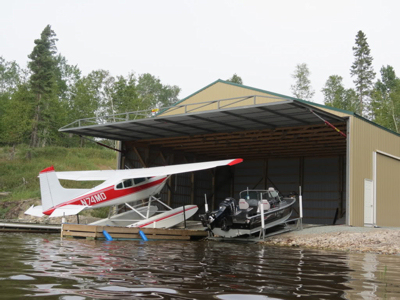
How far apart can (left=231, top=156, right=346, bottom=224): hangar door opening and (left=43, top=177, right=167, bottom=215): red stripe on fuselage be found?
13436 millimetres

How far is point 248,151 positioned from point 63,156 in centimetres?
2242

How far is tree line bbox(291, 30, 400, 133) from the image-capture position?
4941 cm

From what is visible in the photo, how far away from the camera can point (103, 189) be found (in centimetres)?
1586

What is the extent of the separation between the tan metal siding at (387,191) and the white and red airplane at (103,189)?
28.9 ft

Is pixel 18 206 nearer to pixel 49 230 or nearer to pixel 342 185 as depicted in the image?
pixel 49 230

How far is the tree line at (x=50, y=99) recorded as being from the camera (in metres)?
40.6

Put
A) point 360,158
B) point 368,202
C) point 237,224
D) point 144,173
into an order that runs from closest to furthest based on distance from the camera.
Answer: point 237,224 < point 144,173 < point 360,158 < point 368,202

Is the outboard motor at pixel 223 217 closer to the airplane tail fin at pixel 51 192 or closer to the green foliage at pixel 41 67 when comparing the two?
the airplane tail fin at pixel 51 192

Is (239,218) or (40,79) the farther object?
(40,79)

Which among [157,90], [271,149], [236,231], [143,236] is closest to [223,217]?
[236,231]

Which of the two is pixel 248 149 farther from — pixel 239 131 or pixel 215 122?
pixel 215 122

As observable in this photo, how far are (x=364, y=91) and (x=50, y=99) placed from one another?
3592cm

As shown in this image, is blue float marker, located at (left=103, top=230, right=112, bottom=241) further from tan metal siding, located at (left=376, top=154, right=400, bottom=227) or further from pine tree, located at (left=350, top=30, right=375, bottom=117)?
pine tree, located at (left=350, top=30, right=375, bottom=117)

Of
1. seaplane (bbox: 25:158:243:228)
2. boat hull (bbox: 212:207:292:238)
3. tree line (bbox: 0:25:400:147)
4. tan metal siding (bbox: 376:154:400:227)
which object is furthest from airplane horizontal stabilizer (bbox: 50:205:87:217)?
tree line (bbox: 0:25:400:147)
